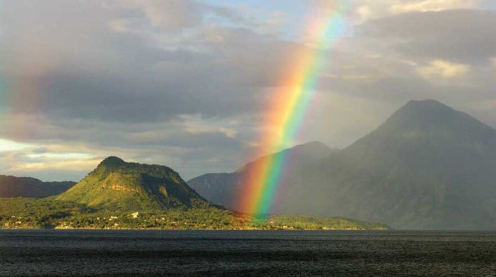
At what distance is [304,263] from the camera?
189125 millimetres

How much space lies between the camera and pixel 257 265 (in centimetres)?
18112

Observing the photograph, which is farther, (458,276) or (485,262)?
(485,262)

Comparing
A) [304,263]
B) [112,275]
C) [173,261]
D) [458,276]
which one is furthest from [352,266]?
[112,275]

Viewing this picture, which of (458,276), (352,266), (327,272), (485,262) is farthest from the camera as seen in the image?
(485,262)

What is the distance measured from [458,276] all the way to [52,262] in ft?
384

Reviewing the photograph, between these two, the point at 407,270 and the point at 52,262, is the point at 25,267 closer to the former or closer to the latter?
the point at 52,262

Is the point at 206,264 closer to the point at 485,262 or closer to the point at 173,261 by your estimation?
the point at 173,261

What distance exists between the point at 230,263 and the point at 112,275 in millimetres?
51449

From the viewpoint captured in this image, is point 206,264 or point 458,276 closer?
point 458,276

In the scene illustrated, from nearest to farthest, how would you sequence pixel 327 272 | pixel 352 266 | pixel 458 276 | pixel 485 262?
pixel 458 276
pixel 327 272
pixel 352 266
pixel 485 262

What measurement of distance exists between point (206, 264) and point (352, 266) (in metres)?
43.2

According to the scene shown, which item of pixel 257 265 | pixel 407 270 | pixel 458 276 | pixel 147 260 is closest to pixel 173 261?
pixel 147 260

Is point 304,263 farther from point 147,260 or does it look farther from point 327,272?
point 147,260

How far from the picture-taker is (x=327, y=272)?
515 feet
